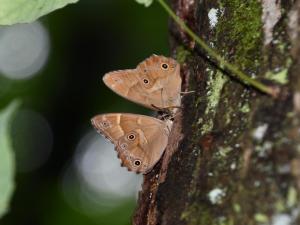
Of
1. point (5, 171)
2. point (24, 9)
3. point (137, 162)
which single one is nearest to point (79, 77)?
point (137, 162)

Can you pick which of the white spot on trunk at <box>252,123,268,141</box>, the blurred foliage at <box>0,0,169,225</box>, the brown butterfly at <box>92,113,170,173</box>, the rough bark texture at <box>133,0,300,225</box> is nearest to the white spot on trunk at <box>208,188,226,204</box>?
the rough bark texture at <box>133,0,300,225</box>

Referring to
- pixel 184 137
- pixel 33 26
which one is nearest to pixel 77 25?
pixel 33 26

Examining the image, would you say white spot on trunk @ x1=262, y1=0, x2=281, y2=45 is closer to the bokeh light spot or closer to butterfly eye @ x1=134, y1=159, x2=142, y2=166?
butterfly eye @ x1=134, y1=159, x2=142, y2=166

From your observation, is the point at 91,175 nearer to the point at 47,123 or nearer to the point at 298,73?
the point at 47,123

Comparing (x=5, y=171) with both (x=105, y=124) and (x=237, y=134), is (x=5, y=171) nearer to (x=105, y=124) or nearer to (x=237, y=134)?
(x=105, y=124)

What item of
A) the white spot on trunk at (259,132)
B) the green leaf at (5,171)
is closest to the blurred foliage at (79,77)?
the green leaf at (5,171)

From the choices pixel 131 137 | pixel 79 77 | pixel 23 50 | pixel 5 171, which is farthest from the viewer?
pixel 23 50
